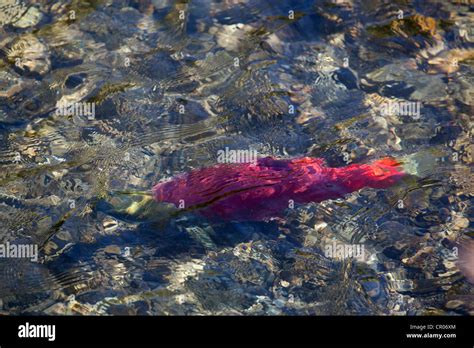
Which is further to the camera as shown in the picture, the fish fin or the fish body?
the fish fin

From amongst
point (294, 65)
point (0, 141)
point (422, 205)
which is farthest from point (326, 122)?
point (0, 141)

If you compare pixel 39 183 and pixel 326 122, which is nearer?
pixel 39 183

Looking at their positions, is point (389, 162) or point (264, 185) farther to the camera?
point (389, 162)

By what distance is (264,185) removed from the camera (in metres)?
5.04

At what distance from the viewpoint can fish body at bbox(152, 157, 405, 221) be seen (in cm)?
502

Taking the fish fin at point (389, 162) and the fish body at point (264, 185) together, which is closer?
the fish body at point (264, 185)

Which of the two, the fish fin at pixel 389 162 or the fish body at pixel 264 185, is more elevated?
the fish fin at pixel 389 162

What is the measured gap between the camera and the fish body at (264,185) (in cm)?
502

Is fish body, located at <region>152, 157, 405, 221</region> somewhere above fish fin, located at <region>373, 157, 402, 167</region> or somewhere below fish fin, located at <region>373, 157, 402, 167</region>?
below

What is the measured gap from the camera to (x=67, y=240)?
4.97 metres

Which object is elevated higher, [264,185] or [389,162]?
[389,162]

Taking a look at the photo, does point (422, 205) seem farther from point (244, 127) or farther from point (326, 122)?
point (244, 127)

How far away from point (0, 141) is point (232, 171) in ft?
7.08
